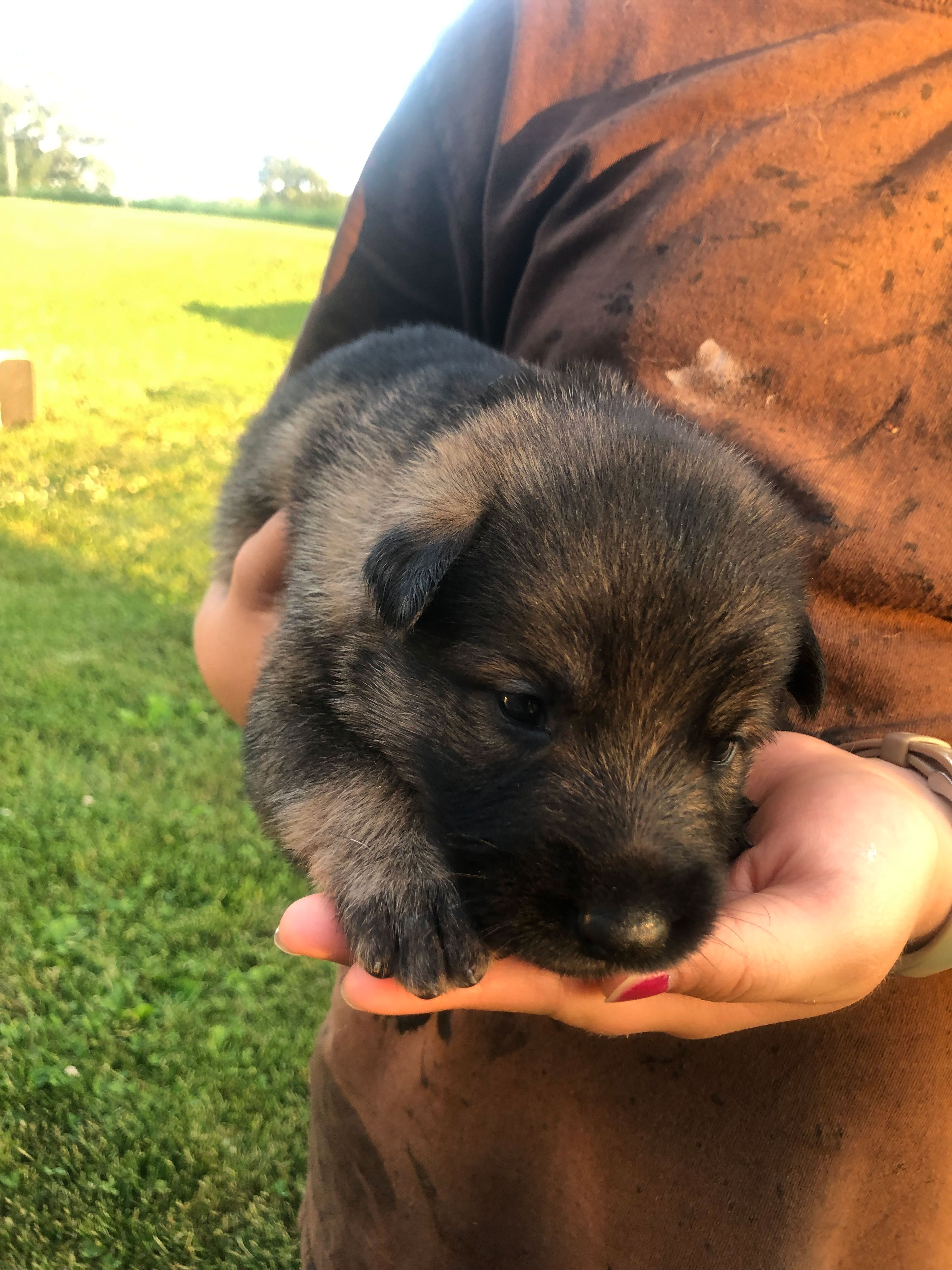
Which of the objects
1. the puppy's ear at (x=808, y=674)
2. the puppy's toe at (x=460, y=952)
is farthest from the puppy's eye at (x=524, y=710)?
the puppy's ear at (x=808, y=674)

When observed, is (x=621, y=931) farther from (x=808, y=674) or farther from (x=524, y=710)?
(x=808, y=674)

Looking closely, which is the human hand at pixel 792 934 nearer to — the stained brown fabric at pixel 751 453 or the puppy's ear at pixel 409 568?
the stained brown fabric at pixel 751 453

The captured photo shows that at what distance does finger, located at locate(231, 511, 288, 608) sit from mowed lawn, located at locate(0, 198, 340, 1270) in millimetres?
2056

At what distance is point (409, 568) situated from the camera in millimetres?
1653

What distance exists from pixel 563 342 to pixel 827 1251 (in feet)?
6.88

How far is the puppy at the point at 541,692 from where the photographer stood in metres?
1.55

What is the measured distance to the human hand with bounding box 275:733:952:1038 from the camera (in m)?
1.51

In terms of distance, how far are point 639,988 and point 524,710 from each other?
493 mm

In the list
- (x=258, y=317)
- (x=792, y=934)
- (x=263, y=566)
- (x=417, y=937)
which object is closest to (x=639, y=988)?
(x=792, y=934)

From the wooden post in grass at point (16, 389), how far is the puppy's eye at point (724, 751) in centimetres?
1013

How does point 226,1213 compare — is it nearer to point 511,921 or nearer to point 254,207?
point 511,921

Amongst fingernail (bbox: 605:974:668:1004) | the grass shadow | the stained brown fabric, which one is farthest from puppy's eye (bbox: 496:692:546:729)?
the grass shadow

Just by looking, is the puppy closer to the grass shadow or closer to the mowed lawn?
the mowed lawn

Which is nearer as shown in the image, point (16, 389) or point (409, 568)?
point (409, 568)
